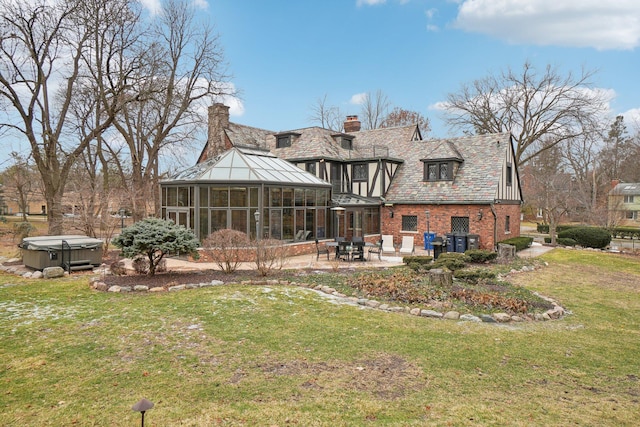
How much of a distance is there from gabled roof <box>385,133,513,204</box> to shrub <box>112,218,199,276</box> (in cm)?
1164

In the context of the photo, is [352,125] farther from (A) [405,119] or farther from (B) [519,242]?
(B) [519,242]

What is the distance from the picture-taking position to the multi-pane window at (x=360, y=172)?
21.2 meters

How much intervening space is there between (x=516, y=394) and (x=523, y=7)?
1332 centimetres

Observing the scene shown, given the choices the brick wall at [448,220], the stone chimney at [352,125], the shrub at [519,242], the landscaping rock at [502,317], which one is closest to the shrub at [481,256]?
the brick wall at [448,220]

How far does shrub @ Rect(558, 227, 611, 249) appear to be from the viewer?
67.4ft

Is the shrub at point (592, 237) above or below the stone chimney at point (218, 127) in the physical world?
below

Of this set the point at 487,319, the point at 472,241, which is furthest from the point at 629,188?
the point at 487,319

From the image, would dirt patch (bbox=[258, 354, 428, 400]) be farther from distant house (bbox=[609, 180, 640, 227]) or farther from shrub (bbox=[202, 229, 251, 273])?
distant house (bbox=[609, 180, 640, 227])

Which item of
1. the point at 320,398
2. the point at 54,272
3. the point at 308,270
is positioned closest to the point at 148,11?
the point at 54,272

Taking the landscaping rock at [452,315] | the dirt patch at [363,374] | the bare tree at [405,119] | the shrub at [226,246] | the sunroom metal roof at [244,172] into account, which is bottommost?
the dirt patch at [363,374]

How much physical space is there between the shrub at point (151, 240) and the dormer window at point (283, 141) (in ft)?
43.3

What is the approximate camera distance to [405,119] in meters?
37.2

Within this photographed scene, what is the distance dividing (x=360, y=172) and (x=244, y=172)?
761cm

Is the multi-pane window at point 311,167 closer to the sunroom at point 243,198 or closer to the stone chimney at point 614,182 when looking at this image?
the sunroom at point 243,198
